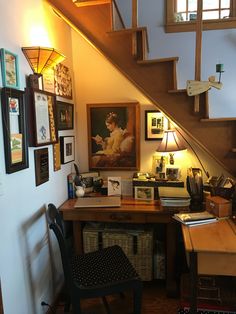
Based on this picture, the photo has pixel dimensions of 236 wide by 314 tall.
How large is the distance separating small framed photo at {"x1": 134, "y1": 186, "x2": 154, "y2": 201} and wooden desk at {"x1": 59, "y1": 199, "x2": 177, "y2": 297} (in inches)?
6.9

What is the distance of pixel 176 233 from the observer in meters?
2.24

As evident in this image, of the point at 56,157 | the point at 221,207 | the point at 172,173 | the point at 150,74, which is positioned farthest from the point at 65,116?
the point at 221,207

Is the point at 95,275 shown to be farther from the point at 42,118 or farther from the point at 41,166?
the point at 42,118

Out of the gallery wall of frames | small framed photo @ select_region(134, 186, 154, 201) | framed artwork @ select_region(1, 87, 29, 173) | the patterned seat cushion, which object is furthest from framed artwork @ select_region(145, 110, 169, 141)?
framed artwork @ select_region(1, 87, 29, 173)

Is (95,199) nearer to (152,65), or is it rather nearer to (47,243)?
(47,243)

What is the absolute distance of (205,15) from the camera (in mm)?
2582

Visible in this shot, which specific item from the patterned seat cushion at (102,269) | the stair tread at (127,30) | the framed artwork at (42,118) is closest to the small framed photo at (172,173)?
the patterned seat cushion at (102,269)

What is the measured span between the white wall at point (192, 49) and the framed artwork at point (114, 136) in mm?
591

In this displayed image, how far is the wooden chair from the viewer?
159 centimetres

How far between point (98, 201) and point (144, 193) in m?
0.43

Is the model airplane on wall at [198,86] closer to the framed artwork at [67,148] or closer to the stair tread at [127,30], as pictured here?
the stair tread at [127,30]

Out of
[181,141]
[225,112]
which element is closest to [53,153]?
[181,141]

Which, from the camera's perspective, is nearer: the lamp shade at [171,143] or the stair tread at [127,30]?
the stair tread at [127,30]

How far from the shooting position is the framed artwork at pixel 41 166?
1796 mm
